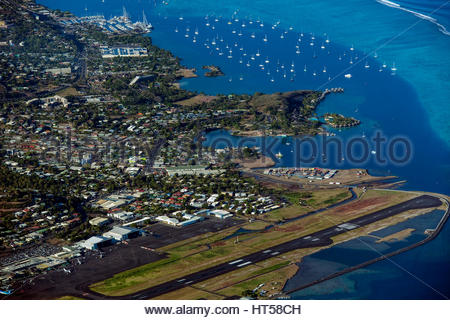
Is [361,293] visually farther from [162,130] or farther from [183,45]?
[183,45]

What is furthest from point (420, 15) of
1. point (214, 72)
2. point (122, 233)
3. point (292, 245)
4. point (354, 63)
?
point (122, 233)

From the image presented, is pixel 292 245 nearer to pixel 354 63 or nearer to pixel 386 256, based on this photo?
pixel 386 256

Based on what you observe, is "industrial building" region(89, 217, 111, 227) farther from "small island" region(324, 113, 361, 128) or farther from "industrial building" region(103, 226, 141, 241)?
"small island" region(324, 113, 361, 128)

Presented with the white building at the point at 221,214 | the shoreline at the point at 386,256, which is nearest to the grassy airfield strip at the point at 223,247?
the white building at the point at 221,214

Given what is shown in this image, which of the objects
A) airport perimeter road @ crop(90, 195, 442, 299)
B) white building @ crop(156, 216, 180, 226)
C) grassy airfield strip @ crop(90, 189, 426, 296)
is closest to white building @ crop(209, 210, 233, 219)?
grassy airfield strip @ crop(90, 189, 426, 296)

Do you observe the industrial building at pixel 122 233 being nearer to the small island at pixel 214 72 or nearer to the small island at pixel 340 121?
the small island at pixel 340 121
